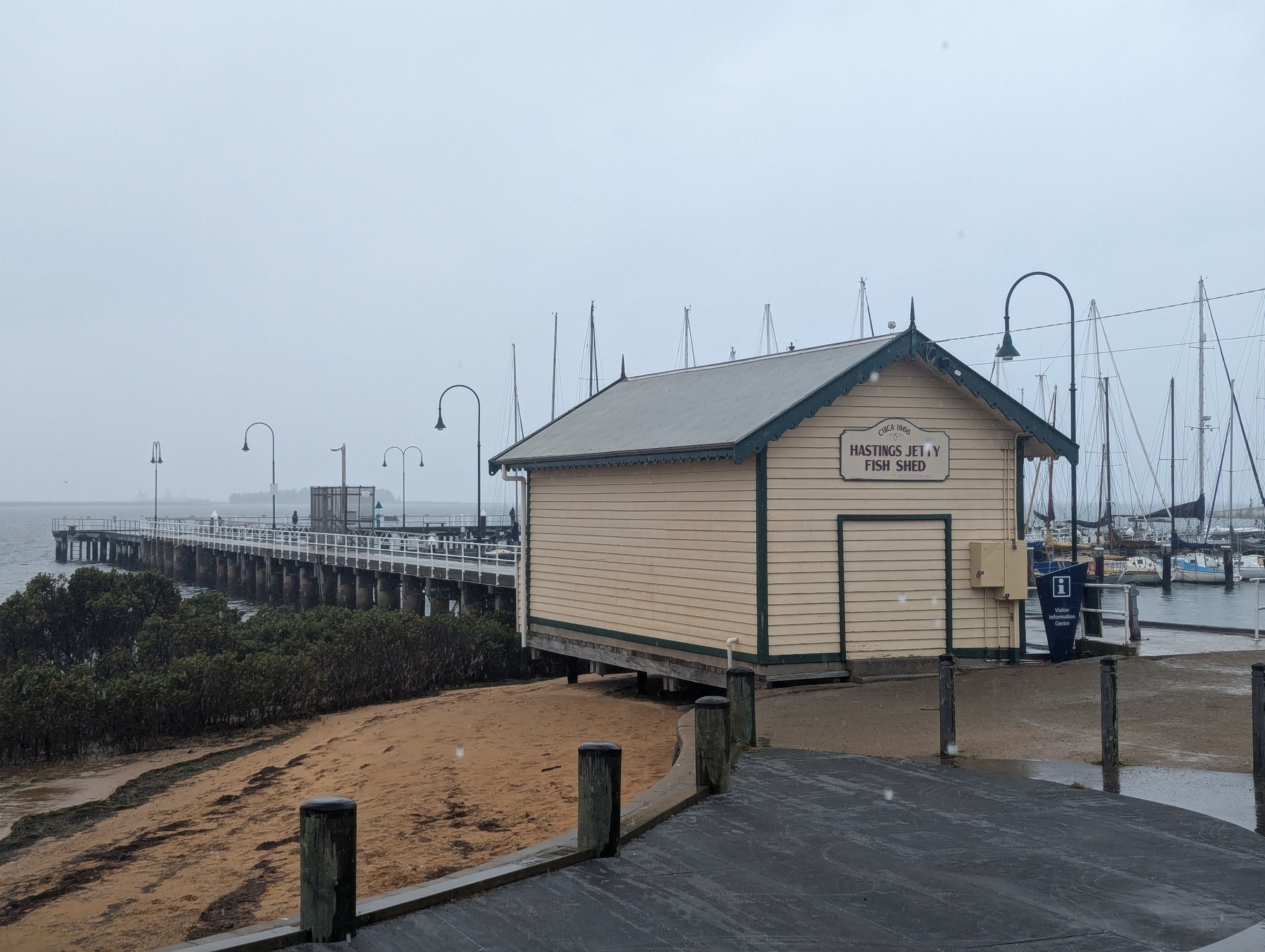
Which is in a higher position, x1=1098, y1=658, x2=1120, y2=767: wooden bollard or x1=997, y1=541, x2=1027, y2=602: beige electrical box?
x1=997, y1=541, x2=1027, y2=602: beige electrical box

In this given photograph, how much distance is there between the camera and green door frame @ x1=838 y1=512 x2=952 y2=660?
556 inches

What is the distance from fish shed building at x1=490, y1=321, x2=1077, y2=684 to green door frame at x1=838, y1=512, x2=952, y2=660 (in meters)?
0.02

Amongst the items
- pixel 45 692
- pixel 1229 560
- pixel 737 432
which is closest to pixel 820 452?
pixel 737 432

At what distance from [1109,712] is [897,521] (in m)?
5.22

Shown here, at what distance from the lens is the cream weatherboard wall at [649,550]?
46.3ft

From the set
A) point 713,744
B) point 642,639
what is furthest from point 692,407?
point 713,744

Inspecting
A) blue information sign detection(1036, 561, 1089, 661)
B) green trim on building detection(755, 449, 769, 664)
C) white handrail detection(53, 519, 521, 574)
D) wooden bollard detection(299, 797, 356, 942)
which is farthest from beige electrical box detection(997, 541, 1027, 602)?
wooden bollard detection(299, 797, 356, 942)

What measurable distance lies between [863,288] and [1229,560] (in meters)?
28.7

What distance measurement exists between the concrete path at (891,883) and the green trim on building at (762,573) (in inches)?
193

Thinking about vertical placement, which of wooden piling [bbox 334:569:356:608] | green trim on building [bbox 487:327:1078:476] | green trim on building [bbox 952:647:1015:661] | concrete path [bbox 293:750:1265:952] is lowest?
wooden piling [bbox 334:569:356:608]

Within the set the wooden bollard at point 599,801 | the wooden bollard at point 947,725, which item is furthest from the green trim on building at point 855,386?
the wooden bollard at point 599,801

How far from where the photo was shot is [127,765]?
54.8 feet

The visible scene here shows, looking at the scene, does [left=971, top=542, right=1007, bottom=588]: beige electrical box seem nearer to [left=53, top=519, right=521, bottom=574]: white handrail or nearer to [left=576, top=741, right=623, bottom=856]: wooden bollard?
[left=576, top=741, right=623, bottom=856]: wooden bollard

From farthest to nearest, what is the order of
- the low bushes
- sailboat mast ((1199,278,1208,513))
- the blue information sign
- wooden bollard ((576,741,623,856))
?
sailboat mast ((1199,278,1208,513)) → the low bushes → the blue information sign → wooden bollard ((576,741,623,856))
